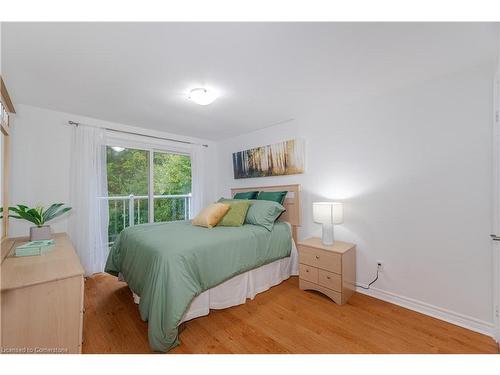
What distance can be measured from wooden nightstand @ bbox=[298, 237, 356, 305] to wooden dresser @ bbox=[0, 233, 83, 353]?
2.02 metres

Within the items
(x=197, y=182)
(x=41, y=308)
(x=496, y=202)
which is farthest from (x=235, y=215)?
(x=496, y=202)

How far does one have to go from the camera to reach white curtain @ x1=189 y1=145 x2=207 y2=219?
157 inches

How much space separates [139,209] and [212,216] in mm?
1651

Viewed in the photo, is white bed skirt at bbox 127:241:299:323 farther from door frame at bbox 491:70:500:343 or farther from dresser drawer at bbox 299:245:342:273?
door frame at bbox 491:70:500:343

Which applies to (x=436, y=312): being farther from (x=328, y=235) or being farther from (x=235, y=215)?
(x=235, y=215)

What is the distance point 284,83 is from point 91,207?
293 centimetres

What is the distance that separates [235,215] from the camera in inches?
104

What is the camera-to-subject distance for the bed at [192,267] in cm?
150

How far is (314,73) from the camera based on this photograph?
1.83m

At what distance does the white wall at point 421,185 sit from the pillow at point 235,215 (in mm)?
1076

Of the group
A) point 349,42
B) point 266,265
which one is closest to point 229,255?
point 266,265

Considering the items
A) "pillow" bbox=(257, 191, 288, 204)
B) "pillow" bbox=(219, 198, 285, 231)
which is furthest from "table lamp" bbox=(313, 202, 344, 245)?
"pillow" bbox=(257, 191, 288, 204)

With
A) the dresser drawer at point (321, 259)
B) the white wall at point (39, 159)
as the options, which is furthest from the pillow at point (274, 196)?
the white wall at point (39, 159)

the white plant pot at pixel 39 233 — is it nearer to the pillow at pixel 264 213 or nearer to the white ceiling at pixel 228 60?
the white ceiling at pixel 228 60
